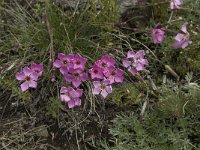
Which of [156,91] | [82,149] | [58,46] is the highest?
[58,46]

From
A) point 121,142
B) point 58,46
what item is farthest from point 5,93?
point 121,142

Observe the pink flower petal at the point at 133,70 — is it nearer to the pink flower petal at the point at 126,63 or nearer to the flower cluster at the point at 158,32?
the pink flower petal at the point at 126,63

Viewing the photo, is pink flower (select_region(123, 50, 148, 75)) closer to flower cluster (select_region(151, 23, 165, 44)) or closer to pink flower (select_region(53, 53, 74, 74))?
flower cluster (select_region(151, 23, 165, 44))

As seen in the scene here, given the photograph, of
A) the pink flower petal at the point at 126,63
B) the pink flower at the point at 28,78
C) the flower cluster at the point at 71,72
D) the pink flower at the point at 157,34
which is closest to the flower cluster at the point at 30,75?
the pink flower at the point at 28,78

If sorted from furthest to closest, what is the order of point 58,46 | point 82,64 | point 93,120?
point 58,46 < point 93,120 < point 82,64

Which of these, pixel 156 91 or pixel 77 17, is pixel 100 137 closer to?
pixel 156 91

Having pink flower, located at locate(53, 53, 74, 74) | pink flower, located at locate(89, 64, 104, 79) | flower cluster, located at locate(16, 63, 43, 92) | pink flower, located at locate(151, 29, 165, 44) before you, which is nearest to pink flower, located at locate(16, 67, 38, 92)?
flower cluster, located at locate(16, 63, 43, 92)

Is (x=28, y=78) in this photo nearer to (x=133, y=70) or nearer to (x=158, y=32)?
(x=133, y=70)
